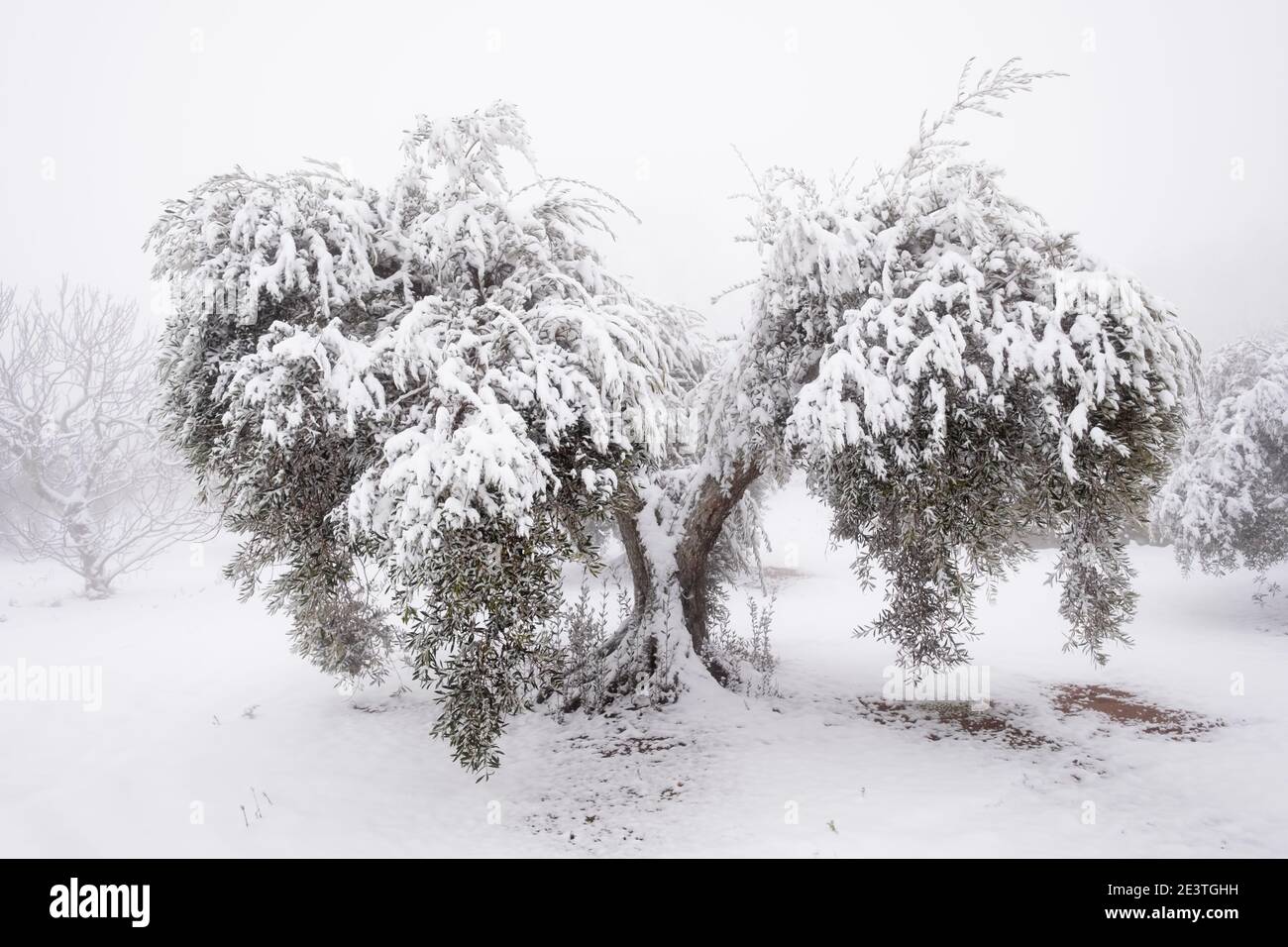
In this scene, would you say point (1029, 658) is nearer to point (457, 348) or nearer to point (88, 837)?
point (457, 348)

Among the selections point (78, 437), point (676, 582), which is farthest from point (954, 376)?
point (78, 437)

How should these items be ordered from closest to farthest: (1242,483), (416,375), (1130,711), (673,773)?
1. (416,375)
2. (673,773)
3. (1130,711)
4. (1242,483)

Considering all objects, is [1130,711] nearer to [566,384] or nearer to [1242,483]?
[566,384]

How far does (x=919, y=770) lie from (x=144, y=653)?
13.1m

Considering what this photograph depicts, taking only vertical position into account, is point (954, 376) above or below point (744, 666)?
above

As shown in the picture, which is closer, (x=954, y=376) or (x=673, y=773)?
(x=954, y=376)

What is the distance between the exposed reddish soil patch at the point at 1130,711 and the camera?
27.0ft

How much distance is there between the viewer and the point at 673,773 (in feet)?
22.5

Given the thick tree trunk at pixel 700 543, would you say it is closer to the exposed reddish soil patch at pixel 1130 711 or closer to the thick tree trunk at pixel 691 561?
the thick tree trunk at pixel 691 561

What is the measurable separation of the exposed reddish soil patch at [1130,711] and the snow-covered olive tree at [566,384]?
1.57 m

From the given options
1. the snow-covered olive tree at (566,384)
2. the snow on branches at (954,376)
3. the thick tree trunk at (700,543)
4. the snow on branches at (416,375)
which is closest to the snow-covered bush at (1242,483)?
the snow on branches at (954,376)

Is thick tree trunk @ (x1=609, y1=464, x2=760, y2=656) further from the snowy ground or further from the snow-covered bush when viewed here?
the snow-covered bush

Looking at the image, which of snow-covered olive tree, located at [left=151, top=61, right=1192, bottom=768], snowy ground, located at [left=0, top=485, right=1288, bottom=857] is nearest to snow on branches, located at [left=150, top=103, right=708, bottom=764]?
snow-covered olive tree, located at [left=151, top=61, right=1192, bottom=768]

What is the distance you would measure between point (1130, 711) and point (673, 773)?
6.45 metres
